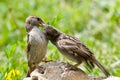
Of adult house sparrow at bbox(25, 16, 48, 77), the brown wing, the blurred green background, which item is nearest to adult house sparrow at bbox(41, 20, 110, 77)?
the brown wing

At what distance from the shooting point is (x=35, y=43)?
21.0ft

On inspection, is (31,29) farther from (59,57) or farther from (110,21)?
(110,21)

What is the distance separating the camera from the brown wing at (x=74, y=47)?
6.21 m

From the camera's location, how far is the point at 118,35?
36.1ft

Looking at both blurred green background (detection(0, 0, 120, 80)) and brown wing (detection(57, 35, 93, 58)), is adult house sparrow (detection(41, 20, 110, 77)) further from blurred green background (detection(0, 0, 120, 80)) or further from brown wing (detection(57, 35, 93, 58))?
blurred green background (detection(0, 0, 120, 80))

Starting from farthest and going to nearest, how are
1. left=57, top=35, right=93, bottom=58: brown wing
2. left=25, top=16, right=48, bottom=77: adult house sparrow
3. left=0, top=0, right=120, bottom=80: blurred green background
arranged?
left=0, top=0, right=120, bottom=80: blurred green background → left=25, top=16, right=48, bottom=77: adult house sparrow → left=57, top=35, right=93, bottom=58: brown wing

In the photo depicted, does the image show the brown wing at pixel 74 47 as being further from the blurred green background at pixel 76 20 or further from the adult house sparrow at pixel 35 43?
the blurred green background at pixel 76 20

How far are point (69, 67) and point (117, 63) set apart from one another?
238 cm

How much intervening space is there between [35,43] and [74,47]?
41cm

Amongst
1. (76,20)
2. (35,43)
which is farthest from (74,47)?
(76,20)

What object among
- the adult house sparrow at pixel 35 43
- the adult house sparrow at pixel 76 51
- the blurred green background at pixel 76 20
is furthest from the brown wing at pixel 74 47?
the blurred green background at pixel 76 20

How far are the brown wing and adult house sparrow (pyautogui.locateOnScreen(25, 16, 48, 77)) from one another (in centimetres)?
19

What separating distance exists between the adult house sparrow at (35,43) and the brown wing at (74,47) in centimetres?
19

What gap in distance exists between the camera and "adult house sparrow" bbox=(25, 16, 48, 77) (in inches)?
251
